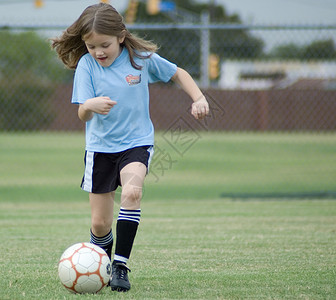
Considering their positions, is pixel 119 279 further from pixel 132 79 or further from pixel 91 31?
pixel 91 31

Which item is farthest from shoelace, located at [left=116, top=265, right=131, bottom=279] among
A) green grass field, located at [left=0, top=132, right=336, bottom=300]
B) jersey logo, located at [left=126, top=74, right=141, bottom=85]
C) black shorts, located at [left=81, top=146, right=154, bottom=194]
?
jersey logo, located at [left=126, top=74, right=141, bottom=85]

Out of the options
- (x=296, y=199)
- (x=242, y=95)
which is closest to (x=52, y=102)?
(x=242, y=95)

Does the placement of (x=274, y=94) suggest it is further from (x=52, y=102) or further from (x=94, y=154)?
(x=94, y=154)

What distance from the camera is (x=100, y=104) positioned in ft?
12.2

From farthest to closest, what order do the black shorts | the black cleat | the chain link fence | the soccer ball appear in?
the chain link fence, the black shorts, the black cleat, the soccer ball

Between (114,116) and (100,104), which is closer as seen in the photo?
(100,104)

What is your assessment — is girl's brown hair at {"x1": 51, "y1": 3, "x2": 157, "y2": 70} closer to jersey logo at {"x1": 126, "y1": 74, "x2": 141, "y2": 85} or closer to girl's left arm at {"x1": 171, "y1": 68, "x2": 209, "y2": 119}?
jersey logo at {"x1": 126, "y1": 74, "x2": 141, "y2": 85}

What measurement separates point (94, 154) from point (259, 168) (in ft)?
37.9

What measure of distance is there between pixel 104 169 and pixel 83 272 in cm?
71

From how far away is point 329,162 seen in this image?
15125 mm

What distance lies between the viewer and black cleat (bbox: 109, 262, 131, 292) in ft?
12.5

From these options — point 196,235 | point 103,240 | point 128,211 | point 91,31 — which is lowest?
point 196,235

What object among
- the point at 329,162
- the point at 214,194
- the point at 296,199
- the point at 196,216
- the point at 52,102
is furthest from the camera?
the point at 329,162

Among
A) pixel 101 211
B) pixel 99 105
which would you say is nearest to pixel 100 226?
pixel 101 211
